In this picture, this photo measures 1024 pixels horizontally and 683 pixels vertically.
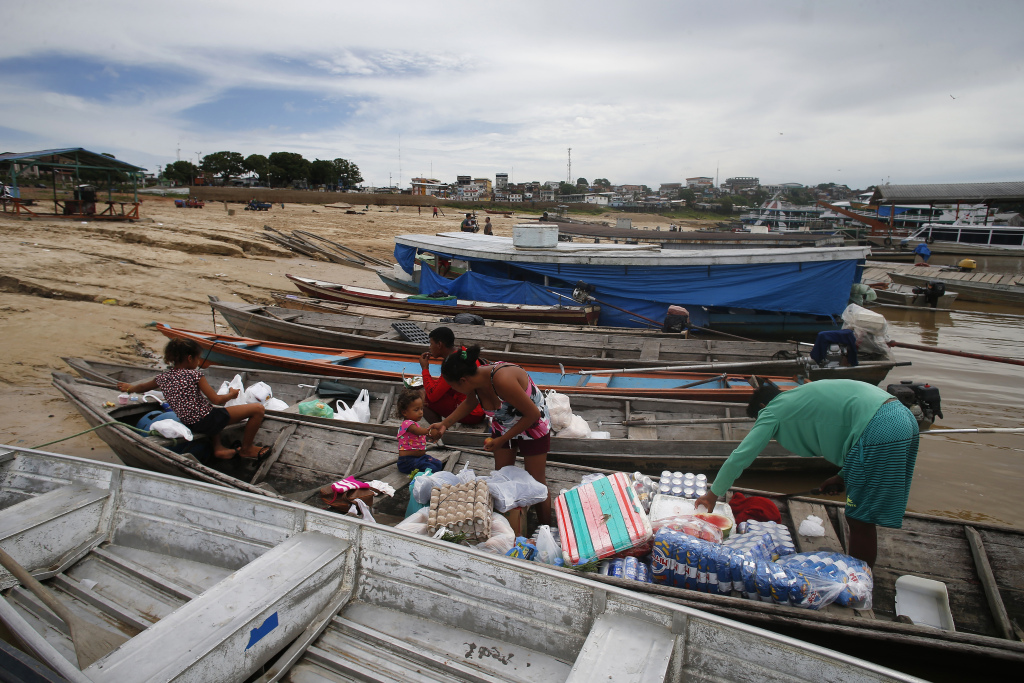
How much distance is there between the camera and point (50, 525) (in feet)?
9.57

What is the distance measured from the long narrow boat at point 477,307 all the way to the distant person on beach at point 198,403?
21.1 ft

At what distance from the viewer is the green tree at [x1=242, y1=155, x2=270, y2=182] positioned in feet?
191

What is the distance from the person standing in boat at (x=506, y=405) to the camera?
355 cm

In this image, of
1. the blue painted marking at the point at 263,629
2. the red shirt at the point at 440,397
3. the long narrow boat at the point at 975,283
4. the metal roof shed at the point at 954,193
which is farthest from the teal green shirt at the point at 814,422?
the metal roof shed at the point at 954,193

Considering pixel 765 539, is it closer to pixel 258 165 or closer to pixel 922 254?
pixel 922 254

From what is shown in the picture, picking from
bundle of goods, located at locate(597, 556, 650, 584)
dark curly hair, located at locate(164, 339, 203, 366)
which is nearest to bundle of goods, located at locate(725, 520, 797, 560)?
bundle of goods, located at locate(597, 556, 650, 584)

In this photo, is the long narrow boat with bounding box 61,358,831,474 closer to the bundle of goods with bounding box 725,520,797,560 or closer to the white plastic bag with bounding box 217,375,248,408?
the white plastic bag with bounding box 217,375,248,408

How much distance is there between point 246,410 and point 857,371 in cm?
805

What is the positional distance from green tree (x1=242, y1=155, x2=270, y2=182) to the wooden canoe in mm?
60277

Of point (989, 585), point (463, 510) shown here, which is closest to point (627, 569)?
point (463, 510)

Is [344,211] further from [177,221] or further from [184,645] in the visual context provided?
[184,645]

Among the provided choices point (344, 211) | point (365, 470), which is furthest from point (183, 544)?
point (344, 211)

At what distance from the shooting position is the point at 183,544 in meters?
3.05

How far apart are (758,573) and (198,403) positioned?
15.7ft
